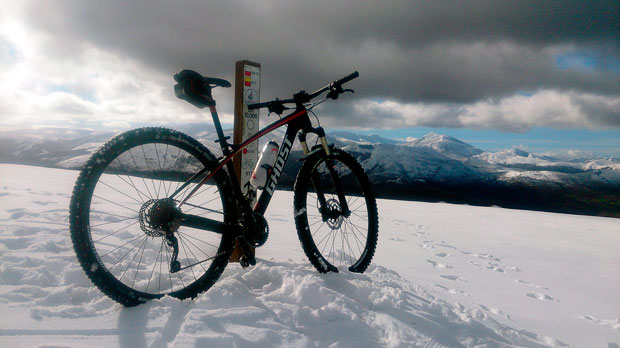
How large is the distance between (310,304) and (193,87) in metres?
2.15

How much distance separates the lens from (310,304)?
2.68 meters

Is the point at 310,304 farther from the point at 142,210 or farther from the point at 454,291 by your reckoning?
the point at 454,291

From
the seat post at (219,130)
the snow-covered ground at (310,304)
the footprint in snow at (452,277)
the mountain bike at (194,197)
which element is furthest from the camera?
the footprint in snow at (452,277)

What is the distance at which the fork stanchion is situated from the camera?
4004 mm

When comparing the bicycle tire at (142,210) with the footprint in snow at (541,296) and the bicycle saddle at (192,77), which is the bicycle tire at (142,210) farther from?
the footprint in snow at (541,296)

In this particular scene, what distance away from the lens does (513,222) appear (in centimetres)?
1096

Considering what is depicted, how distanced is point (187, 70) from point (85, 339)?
2.12 metres

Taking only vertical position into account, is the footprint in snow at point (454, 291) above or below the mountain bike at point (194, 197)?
below

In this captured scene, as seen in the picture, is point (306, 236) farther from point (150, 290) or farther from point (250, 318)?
point (150, 290)

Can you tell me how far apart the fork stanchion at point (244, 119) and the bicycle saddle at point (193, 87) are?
1.13 metres

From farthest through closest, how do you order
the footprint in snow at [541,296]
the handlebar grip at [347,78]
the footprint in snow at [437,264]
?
the footprint in snow at [437,264], the footprint in snow at [541,296], the handlebar grip at [347,78]

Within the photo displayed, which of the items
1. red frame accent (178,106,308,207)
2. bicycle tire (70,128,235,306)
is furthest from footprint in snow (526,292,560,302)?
bicycle tire (70,128,235,306)

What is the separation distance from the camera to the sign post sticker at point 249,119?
159 inches

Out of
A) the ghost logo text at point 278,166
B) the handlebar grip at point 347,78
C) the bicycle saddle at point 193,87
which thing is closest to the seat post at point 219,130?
the bicycle saddle at point 193,87
